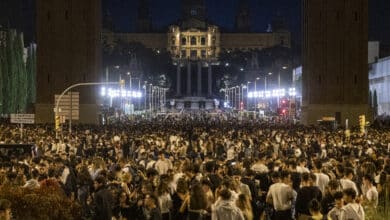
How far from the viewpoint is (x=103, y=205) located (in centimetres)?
1549

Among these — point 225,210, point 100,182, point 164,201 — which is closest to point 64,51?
point 100,182

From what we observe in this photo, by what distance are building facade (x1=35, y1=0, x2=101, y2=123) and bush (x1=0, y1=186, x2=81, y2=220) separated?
57356 millimetres

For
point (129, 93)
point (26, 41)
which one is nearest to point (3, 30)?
point (129, 93)

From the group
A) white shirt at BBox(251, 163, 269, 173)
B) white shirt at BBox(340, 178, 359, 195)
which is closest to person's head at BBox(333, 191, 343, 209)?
white shirt at BBox(340, 178, 359, 195)

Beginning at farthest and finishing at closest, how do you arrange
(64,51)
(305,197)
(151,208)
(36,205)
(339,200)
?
1. (64,51)
2. (305,197)
3. (151,208)
4. (36,205)
5. (339,200)

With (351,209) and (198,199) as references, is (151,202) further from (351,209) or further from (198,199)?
(351,209)

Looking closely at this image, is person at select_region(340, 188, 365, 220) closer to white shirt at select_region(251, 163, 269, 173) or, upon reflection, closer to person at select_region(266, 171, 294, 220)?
person at select_region(266, 171, 294, 220)

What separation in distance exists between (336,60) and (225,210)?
198 feet

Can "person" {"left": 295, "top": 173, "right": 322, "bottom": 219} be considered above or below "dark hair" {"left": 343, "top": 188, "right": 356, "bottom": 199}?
below

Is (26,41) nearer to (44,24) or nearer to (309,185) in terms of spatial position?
(44,24)

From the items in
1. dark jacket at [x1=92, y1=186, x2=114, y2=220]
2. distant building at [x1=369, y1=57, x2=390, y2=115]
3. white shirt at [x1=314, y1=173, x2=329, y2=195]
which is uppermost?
distant building at [x1=369, y1=57, x2=390, y2=115]

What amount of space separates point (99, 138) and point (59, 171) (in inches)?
779

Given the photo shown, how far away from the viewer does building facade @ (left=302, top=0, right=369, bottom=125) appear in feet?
235

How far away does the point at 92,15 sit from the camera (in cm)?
7238
